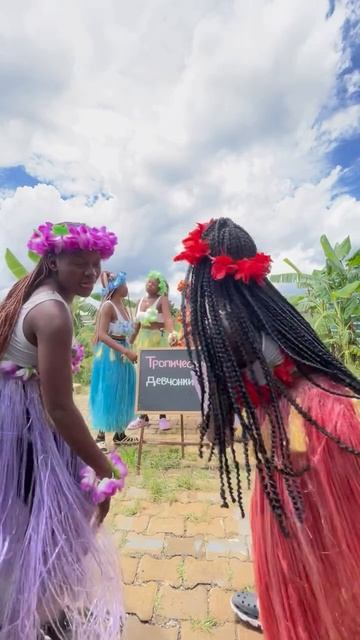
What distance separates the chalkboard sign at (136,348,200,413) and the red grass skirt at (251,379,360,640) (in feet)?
8.47

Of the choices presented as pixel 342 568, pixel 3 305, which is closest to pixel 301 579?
pixel 342 568

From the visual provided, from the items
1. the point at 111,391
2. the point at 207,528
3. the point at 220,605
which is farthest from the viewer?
the point at 111,391

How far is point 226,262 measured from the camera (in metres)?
1.33

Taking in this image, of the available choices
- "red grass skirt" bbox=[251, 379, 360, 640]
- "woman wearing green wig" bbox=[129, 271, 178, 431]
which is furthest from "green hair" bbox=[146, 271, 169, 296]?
"red grass skirt" bbox=[251, 379, 360, 640]

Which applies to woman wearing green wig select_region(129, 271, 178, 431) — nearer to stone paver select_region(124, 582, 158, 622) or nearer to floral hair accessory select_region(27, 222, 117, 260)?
stone paver select_region(124, 582, 158, 622)

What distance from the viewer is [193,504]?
3027mm

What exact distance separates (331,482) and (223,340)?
0.53m

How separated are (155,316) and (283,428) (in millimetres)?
3667

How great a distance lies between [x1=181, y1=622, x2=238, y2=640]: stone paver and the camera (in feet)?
5.86

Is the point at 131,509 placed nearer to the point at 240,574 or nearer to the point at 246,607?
the point at 240,574

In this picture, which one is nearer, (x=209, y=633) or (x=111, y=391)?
(x=209, y=633)

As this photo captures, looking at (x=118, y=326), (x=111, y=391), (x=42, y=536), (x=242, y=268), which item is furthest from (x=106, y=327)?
(x=242, y=268)

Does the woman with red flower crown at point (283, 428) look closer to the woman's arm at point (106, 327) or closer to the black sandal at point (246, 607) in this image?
the black sandal at point (246, 607)

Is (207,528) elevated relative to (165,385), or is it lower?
lower
